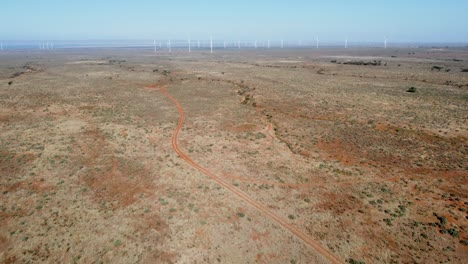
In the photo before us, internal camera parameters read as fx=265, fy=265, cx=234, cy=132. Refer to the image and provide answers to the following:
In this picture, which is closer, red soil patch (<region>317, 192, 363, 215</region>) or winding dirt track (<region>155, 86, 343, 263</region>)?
winding dirt track (<region>155, 86, 343, 263</region>)

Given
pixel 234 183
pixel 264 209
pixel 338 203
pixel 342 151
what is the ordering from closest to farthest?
pixel 264 209 < pixel 338 203 < pixel 234 183 < pixel 342 151

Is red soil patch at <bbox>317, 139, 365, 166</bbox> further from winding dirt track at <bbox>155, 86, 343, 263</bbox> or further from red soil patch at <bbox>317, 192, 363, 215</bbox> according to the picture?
winding dirt track at <bbox>155, 86, 343, 263</bbox>

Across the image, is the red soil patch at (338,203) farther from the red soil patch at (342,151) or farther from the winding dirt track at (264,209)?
the red soil patch at (342,151)

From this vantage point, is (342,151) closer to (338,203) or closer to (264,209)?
(338,203)

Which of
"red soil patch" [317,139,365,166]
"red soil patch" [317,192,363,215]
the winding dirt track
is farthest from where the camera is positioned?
"red soil patch" [317,139,365,166]

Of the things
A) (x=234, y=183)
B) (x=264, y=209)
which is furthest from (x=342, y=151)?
(x=264, y=209)

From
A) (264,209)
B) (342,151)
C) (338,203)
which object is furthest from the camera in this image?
(342,151)

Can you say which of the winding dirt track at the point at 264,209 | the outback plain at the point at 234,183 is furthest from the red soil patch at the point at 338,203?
the winding dirt track at the point at 264,209

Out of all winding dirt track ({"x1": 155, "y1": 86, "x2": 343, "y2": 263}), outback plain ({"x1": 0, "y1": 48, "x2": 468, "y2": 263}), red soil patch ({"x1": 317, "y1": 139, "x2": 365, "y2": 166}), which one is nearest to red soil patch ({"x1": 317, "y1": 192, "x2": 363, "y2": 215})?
outback plain ({"x1": 0, "y1": 48, "x2": 468, "y2": 263})
